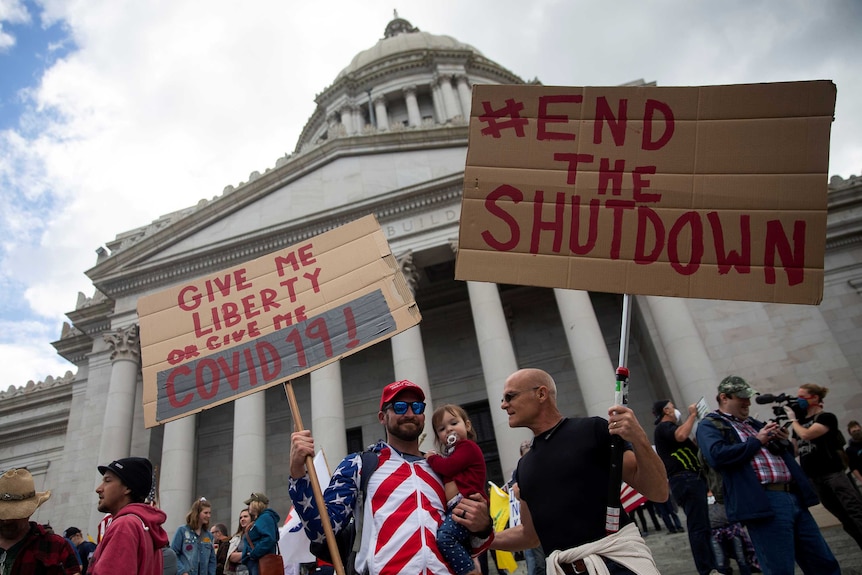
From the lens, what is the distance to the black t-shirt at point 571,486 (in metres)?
2.90

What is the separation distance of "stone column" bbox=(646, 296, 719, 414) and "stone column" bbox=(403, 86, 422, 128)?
23.6 m

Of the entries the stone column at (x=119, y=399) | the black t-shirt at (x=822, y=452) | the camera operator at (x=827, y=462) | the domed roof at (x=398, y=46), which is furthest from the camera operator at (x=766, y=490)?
the domed roof at (x=398, y=46)

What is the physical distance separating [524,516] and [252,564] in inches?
171

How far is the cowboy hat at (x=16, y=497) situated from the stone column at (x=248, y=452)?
466 inches

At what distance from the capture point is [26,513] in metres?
4.29

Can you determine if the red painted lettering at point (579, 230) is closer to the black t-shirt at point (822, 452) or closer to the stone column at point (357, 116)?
the black t-shirt at point (822, 452)

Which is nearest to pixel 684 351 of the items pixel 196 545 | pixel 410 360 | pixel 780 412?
pixel 410 360

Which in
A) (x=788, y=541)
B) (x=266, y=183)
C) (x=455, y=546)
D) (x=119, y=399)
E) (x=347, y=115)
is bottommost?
(x=788, y=541)

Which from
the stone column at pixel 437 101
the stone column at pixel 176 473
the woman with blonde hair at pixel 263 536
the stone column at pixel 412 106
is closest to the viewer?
the woman with blonde hair at pixel 263 536

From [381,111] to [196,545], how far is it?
111 ft

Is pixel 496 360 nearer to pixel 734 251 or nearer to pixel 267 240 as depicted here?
pixel 267 240

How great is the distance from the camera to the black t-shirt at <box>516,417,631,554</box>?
2.90 metres

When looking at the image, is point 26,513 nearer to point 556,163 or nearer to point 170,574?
point 170,574

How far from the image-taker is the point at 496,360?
16484 mm
